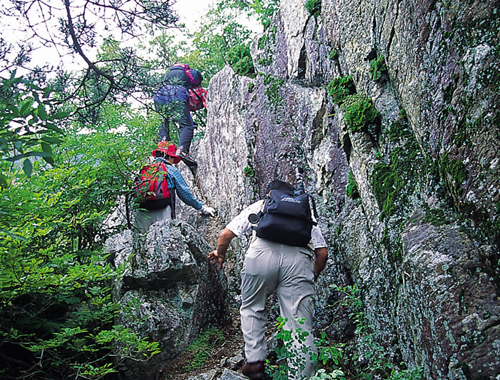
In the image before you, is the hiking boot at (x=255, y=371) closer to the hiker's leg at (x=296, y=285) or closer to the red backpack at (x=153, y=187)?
the hiker's leg at (x=296, y=285)

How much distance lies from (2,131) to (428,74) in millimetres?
3874

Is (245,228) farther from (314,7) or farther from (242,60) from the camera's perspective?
(242,60)

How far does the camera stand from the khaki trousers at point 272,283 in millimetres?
4234

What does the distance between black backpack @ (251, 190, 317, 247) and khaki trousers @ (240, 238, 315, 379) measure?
0.45 ft

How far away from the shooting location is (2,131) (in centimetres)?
195

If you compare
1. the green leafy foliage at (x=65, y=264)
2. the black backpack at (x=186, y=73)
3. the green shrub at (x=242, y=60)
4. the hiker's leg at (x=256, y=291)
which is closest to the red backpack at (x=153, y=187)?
the green leafy foliage at (x=65, y=264)

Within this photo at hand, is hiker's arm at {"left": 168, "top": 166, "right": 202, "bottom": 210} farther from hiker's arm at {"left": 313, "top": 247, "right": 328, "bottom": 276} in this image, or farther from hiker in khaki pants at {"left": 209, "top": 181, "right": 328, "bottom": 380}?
hiker's arm at {"left": 313, "top": 247, "right": 328, "bottom": 276}

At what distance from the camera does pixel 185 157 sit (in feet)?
37.7

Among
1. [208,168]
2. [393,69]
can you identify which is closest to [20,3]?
[393,69]

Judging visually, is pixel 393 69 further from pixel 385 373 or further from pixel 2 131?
pixel 2 131

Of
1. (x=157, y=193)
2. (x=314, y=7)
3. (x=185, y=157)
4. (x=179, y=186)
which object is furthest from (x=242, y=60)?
(x=157, y=193)

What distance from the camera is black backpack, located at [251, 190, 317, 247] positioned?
4.21 metres

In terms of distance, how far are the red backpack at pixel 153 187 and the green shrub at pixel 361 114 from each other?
3.06m

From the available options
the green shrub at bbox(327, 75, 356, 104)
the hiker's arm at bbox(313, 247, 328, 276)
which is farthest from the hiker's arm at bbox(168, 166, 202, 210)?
the hiker's arm at bbox(313, 247, 328, 276)
